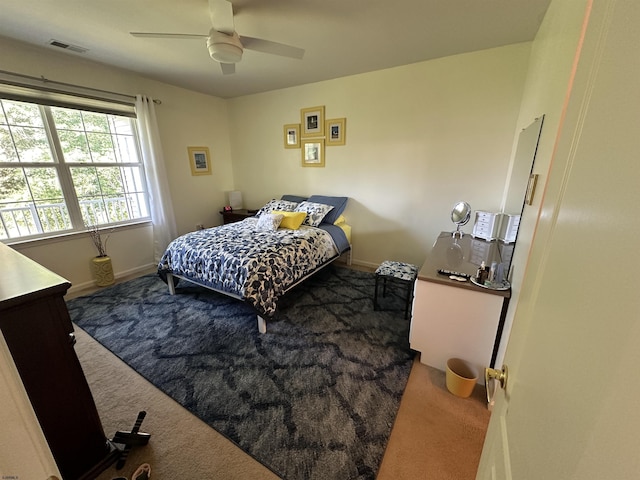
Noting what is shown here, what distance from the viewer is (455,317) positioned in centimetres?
166

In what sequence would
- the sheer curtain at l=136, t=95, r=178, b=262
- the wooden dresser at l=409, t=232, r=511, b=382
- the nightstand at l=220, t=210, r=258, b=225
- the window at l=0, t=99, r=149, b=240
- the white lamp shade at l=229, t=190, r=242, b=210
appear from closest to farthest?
the wooden dresser at l=409, t=232, r=511, b=382 → the window at l=0, t=99, r=149, b=240 → the sheer curtain at l=136, t=95, r=178, b=262 → the nightstand at l=220, t=210, r=258, b=225 → the white lamp shade at l=229, t=190, r=242, b=210

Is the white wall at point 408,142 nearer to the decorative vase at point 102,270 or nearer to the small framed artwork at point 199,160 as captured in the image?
the small framed artwork at point 199,160

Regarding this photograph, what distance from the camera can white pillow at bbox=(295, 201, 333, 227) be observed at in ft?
10.9

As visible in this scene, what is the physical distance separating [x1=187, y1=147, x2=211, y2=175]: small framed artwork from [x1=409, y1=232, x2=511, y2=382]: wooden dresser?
3.75 meters

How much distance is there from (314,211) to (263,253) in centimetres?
125

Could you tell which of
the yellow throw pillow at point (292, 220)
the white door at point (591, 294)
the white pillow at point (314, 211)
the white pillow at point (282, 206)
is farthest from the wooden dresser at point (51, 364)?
the white pillow at point (282, 206)

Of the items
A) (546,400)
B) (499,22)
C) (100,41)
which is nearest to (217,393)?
(546,400)

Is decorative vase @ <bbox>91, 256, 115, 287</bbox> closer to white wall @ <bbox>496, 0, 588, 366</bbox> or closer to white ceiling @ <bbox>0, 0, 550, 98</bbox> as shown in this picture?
white ceiling @ <bbox>0, 0, 550, 98</bbox>

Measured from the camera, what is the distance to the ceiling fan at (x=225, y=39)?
1707mm

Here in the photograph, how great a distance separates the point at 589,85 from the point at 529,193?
122 cm

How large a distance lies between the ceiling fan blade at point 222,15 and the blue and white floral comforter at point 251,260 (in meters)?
1.69

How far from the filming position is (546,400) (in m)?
0.41

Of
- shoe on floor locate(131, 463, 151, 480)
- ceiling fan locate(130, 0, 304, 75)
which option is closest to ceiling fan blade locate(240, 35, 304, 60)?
ceiling fan locate(130, 0, 304, 75)

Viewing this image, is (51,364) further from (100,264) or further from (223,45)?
(100,264)
